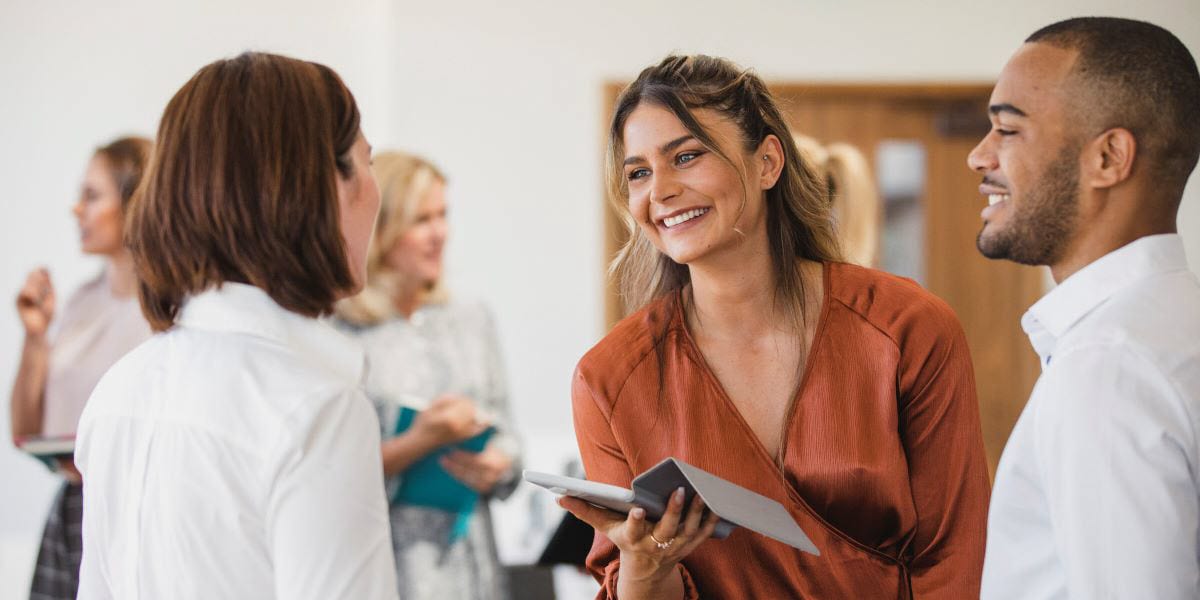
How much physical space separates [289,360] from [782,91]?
381cm

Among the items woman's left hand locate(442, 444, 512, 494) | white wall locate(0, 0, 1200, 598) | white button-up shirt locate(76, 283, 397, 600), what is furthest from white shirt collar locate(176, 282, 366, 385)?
white wall locate(0, 0, 1200, 598)

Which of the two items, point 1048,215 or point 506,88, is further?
point 506,88

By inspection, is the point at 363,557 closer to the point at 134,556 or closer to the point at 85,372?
the point at 134,556

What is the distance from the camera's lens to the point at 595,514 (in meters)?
1.47

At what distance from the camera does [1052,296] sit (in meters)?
1.38

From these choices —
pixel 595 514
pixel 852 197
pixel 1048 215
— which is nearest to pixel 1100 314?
pixel 1048 215

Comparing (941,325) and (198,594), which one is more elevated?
(941,325)

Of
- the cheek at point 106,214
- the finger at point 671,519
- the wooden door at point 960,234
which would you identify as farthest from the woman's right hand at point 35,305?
the wooden door at point 960,234

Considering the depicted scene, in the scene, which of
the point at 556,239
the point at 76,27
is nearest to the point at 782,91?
the point at 556,239

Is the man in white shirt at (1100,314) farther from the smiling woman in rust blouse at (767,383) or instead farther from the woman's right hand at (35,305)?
the woman's right hand at (35,305)

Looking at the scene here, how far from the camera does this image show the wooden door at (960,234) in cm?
495

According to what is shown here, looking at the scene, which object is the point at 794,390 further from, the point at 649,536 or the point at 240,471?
the point at 240,471

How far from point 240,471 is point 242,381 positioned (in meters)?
0.10

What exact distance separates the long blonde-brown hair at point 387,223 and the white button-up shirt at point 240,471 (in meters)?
1.58
